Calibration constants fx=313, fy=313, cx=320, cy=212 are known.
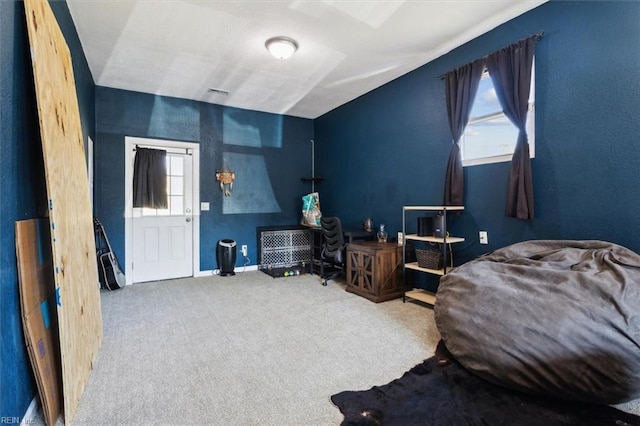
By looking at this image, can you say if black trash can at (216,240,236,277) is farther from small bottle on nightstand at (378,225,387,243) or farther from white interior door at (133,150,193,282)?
small bottle on nightstand at (378,225,387,243)

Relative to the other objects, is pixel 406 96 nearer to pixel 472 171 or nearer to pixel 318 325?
pixel 472 171

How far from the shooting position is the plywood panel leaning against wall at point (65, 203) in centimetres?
152

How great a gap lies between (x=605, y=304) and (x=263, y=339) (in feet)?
7.20

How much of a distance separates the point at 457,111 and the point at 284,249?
336 cm

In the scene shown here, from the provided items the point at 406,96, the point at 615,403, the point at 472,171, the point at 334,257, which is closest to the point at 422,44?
the point at 406,96

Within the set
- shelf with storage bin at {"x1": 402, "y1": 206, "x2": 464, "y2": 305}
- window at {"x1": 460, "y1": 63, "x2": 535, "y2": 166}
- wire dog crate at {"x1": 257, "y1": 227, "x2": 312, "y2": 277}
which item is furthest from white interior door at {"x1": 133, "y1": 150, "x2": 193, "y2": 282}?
window at {"x1": 460, "y1": 63, "x2": 535, "y2": 166}

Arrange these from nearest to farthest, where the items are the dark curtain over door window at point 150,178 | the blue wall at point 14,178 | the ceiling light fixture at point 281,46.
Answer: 1. the blue wall at point 14,178
2. the ceiling light fixture at point 281,46
3. the dark curtain over door window at point 150,178

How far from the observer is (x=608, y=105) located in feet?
7.30

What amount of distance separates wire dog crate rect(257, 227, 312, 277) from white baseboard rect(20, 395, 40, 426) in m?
3.49

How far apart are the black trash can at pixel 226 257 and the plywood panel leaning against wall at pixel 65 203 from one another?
2481 mm

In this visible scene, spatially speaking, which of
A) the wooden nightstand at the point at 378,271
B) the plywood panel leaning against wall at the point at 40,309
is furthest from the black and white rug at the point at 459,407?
the wooden nightstand at the point at 378,271

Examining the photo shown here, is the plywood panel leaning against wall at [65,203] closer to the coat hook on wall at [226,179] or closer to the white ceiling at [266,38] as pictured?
the white ceiling at [266,38]

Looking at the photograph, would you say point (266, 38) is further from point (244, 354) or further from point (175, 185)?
point (244, 354)

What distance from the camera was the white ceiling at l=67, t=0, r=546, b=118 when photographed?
2572 millimetres
